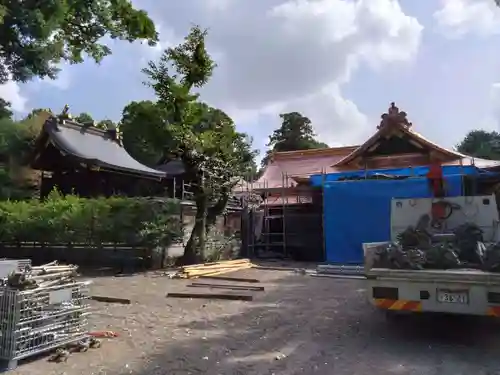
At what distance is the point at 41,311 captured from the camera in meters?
5.04

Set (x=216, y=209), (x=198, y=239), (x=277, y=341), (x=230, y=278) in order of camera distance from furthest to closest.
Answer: (x=216, y=209), (x=198, y=239), (x=230, y=278), (x=277, y=341)

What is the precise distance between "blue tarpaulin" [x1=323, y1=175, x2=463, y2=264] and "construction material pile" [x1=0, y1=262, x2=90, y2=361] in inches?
446

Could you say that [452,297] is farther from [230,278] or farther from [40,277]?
[230,278]

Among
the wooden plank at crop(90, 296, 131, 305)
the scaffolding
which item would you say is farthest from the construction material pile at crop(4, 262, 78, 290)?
the scaffolding

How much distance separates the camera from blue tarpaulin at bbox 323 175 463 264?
15.4 metres

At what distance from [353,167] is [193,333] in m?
13.2

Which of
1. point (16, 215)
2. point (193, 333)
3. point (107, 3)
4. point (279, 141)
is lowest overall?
point (193, 333)

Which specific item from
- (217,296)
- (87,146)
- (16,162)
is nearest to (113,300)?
(217,296)

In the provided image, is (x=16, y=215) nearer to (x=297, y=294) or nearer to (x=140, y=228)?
(x=140, y=228)

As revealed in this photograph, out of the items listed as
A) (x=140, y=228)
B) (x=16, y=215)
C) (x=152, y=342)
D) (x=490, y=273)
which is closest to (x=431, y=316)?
(x=490, y=273)

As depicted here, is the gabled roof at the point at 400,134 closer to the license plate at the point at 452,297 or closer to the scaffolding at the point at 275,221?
the scaffolding at the point at 275,221

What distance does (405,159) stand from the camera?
1788 cm

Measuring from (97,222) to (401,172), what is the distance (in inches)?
409

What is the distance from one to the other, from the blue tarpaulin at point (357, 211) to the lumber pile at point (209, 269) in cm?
303
